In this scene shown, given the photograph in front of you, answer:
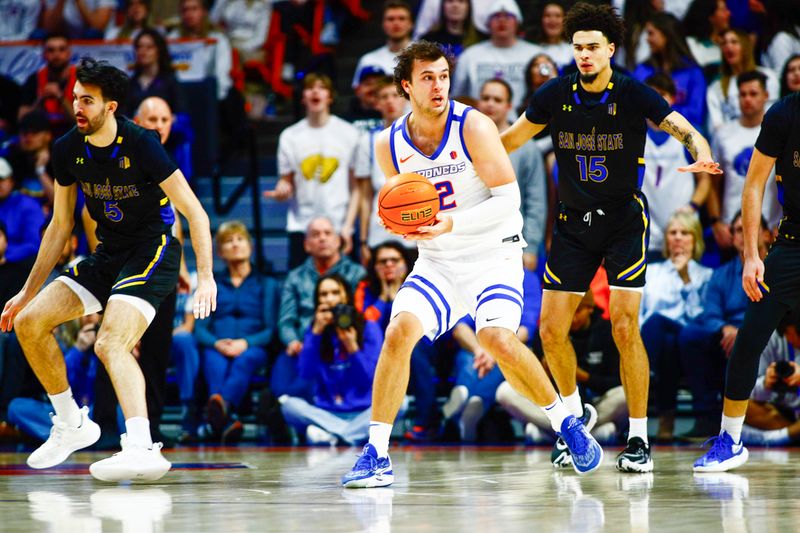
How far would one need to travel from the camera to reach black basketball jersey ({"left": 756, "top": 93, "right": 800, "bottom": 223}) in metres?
5.57

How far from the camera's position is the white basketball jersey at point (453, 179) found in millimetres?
5340

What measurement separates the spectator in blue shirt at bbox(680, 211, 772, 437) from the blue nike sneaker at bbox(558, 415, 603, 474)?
2959mm

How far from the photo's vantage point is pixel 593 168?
5.98 metres

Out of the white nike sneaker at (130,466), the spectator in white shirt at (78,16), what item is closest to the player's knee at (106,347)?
the white nike sneaker at (130,466)

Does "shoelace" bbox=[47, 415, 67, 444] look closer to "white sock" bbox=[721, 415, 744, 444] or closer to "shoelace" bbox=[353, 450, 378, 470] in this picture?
"shoelace" bbox=[353, 450, 378, 470]

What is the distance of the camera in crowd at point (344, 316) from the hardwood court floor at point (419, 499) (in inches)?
64.8

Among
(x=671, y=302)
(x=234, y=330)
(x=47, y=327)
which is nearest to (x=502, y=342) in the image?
(x=47, y=327)

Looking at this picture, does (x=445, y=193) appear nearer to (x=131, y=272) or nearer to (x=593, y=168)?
(x=593, y=168)

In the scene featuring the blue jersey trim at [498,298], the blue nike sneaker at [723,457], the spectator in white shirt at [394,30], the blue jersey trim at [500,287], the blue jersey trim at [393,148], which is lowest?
the blue nike sneaker at [723,457]

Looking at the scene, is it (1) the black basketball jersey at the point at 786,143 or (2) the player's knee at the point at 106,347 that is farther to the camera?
(1) the black basketball jersey at the point at 786,143

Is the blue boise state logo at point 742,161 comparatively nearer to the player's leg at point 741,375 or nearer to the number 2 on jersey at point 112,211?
the player's leg at point 741,375

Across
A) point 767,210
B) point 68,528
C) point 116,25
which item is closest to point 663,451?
point 767,210

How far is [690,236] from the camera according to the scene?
8.47m

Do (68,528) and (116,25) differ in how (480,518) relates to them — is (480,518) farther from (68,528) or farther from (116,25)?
(116,25)
